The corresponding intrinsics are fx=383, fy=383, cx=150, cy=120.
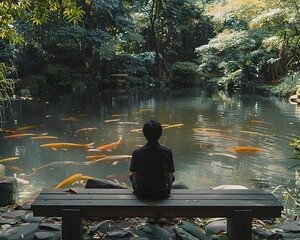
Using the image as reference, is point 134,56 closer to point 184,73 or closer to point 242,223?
point 184,73

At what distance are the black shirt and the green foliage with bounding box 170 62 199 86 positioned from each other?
22.1 metres

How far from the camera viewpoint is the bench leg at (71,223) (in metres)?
2.48

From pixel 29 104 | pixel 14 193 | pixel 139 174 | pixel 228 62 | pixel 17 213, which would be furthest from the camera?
pixel 228 62

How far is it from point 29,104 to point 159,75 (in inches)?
475

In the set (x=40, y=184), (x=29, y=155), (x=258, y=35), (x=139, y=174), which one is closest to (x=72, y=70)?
(x=258, y=35)

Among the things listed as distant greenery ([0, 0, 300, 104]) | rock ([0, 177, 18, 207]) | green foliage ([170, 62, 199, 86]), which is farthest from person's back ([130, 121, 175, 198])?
green foliage ([170, 62, 199, 86])

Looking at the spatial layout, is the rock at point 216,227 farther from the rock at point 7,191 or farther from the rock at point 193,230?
the rock at point 7,191

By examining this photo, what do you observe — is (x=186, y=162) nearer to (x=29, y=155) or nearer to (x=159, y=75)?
(x=29, y=155)

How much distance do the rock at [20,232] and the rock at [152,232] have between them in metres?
0.82

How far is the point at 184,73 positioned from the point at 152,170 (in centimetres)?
2254

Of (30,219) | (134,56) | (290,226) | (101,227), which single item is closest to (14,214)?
(30,219)

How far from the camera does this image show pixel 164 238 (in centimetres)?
288

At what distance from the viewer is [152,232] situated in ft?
9.71

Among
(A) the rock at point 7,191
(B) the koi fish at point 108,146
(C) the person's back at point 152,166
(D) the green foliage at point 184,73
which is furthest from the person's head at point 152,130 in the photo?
(D) the green foliage at point 184,73
